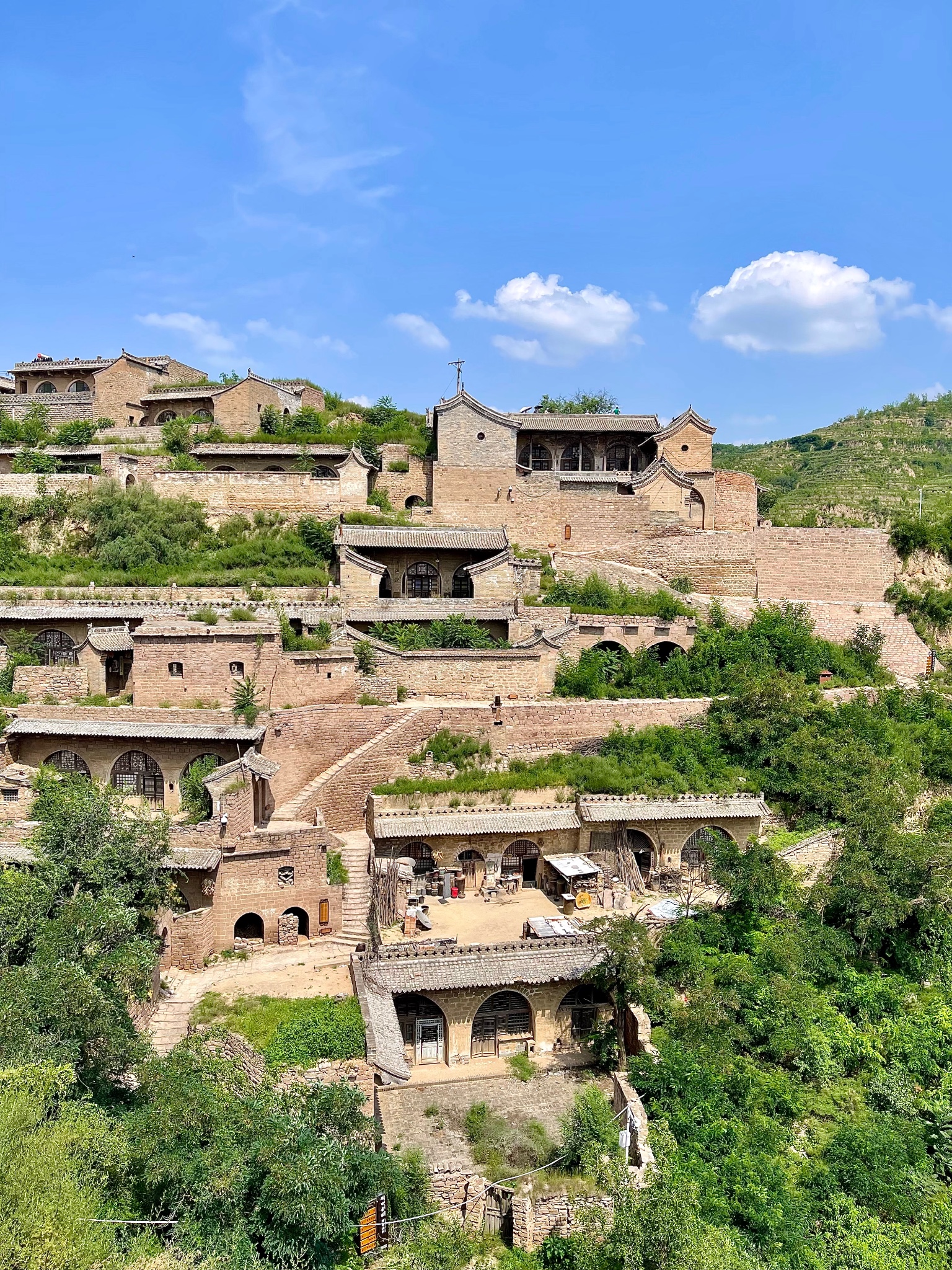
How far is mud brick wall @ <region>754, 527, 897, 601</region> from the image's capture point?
95.1ft

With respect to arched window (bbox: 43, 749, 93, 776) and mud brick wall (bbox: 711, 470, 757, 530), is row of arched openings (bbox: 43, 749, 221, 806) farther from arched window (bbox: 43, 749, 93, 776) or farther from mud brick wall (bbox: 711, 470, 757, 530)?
mud brick wall (bbox: 711, 470, 757, 530)

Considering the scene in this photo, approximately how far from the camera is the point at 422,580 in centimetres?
2872

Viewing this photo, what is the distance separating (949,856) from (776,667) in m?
7.45

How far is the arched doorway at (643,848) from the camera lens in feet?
66.5

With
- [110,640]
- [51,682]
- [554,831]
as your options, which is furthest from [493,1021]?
[51,682]

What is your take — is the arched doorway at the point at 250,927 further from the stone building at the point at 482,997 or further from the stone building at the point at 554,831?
the stone building at the point at 554,831

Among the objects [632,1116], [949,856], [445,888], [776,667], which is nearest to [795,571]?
[776,667]

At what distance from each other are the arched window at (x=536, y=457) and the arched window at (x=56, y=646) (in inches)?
743

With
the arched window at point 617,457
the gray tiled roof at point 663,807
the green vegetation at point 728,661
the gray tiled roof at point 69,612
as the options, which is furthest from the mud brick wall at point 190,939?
the arched window at point 617,457

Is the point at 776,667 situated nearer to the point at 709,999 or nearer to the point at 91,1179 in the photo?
the point at 709,999

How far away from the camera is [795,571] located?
2908 cm

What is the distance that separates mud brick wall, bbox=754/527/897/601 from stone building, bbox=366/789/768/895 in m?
10.8

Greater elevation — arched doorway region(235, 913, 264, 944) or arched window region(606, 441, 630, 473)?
arched window region(606, 441, 630, 473)

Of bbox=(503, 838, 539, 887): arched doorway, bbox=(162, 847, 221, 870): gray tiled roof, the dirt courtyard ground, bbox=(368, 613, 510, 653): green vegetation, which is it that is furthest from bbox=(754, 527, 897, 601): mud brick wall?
bbox=(162, 847, 221, 870): gray tiled roof
